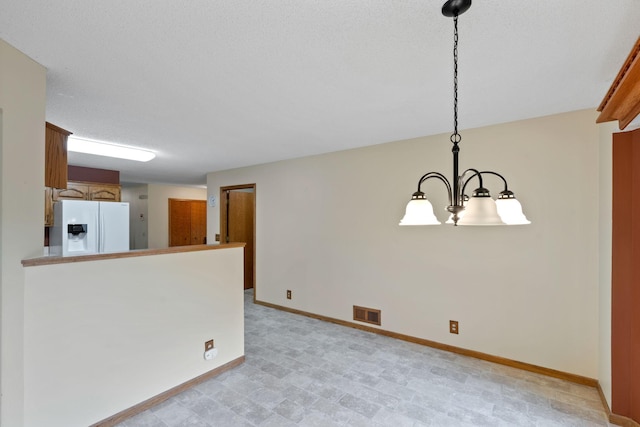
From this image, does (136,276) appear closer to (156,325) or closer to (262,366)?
(156,325)

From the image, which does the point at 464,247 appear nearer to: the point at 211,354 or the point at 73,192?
the point at 211,354

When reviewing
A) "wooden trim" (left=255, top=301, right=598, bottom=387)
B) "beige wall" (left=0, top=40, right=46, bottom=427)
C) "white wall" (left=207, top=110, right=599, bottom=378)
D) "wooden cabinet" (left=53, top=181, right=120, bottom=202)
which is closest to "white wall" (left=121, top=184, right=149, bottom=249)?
"wooden cabinet" (left=53, top=181, right=120, bottom=202)

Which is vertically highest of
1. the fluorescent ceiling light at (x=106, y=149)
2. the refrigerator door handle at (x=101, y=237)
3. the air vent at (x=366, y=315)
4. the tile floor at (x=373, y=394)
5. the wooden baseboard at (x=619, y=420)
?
the fluorescent ceiling light at (x=106, y=149)

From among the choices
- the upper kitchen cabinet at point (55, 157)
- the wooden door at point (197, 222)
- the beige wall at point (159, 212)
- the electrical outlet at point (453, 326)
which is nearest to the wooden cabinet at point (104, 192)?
the beige wall at point (159, 212)

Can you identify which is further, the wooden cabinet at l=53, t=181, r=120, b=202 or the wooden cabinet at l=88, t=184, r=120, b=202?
the wooden cabinet at l=88, t=184, r=120, b=202

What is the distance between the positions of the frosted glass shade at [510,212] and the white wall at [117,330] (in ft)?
7.35

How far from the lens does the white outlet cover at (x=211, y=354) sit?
2520 mm

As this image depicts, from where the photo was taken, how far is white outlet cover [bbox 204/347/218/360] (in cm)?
252

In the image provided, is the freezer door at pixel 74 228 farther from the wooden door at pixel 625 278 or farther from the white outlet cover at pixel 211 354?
the wooden door at pixel 625 278

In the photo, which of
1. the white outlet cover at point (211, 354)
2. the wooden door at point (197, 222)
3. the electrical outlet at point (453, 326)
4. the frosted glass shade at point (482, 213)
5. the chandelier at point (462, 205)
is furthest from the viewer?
the wooden door at point (197, 222)

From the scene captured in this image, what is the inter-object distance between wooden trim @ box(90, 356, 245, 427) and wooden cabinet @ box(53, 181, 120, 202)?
11.7ft

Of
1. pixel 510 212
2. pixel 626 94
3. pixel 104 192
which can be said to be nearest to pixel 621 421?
pixel 510 212

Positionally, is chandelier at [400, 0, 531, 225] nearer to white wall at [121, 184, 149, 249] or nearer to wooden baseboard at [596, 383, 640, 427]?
wooden baseboard at [596, 383, 640, 427]

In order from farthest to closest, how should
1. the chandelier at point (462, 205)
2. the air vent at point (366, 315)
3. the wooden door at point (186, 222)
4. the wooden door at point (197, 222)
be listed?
the wooden door at point (197, 222)
the wooden door at point (186, 222)
the air vent at point (366, 315)
the chandelier at point (462, 205)
